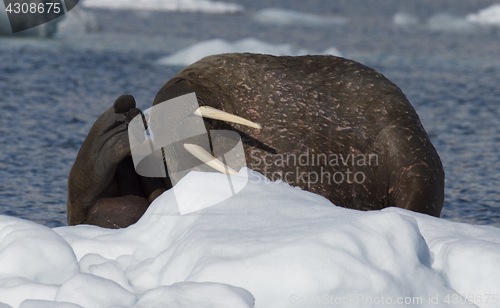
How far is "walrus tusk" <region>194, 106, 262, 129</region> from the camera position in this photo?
12.9 feet

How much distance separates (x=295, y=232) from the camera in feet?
9.04

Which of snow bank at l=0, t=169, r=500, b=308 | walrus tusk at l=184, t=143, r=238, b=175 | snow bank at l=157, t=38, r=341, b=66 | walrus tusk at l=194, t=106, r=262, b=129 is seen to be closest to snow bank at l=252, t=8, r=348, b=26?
snow bank at l=157, t=38, r=341, b=66

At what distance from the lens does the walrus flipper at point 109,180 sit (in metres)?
4.04

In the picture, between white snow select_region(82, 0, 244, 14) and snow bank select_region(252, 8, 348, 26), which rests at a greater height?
snow bank select_region(252, 8, 348, 26)

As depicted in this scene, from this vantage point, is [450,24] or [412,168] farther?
[450,24]

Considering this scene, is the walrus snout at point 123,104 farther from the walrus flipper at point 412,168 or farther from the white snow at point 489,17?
the white snow at point 489,17

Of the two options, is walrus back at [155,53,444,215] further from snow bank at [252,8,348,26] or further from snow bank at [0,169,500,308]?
snow bank at [252,8,348,26]

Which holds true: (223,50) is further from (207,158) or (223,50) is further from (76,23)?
(207,158)

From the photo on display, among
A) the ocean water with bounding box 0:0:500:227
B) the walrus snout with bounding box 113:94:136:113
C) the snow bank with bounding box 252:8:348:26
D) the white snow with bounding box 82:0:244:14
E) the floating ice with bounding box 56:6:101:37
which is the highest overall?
the walrus snout with bounding box 113:94:136:113

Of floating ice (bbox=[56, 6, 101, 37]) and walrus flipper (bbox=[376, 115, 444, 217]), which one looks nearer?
walrus flipper (bbox=[376, 115, 444, 217])

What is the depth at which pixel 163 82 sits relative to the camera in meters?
12.5

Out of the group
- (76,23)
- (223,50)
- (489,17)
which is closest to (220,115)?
(223,50)

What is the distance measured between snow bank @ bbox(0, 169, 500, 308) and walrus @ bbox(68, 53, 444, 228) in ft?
2.75

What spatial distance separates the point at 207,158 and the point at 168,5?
106 feet
